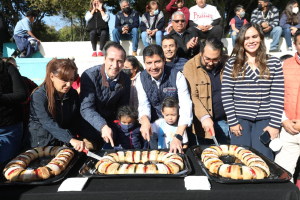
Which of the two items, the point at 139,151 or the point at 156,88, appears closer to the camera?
the point at 139,151

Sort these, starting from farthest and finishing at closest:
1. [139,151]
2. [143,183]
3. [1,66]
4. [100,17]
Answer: [100,17]
[1,66]
[139,151]
[143,183]

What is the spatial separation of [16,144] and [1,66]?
77 centimetres

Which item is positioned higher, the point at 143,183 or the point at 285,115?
the point at 285,115

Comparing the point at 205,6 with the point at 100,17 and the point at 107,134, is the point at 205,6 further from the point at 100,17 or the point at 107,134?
the point at 107,134

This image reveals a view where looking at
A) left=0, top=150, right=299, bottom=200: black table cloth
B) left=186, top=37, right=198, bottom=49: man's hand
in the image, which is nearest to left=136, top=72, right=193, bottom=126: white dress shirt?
left=0, top=150, right=299, bottom=200: black table cloth

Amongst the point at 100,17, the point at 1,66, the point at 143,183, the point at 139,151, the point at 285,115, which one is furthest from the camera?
the point at 100,17

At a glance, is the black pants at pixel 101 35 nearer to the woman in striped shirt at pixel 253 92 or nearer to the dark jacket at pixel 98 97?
the dark jacket at pixel 98 97

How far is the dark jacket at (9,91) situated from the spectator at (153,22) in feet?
14.4

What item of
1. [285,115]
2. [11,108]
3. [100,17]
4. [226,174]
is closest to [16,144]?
[11,108]

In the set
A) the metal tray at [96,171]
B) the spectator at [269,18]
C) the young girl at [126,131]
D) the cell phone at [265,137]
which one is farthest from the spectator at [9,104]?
the spectator at [269,18]

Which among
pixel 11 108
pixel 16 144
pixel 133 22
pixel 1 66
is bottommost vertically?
pixel 16 144

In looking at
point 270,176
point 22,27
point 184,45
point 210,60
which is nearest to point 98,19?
point 22,27

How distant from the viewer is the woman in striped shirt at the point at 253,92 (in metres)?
2.27

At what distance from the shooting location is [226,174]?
156 cm
